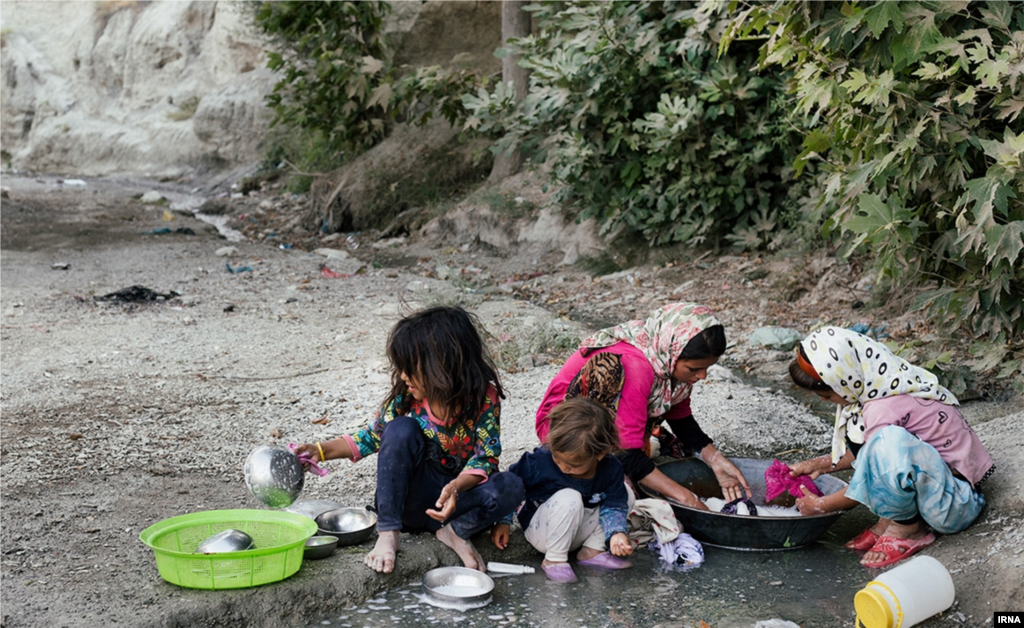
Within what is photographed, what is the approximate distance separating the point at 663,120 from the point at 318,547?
206 inches

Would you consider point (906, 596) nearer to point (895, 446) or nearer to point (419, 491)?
point (895, 446)

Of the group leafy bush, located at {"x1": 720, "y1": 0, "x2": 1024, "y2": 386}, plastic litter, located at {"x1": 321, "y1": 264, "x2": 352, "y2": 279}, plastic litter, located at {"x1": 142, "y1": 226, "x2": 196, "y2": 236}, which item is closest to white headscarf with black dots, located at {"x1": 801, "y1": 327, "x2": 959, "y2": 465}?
leafy bush, located at {"x1": 720, "y1": 0, "x2": 1024, "y2": 386}

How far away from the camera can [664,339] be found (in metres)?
3.13

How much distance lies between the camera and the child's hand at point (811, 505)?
3057 mm

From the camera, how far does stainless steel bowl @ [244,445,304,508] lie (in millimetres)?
2715

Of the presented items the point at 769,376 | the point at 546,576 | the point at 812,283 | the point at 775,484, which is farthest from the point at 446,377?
the point at 812,283

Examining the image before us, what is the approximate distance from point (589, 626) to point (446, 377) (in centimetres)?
83

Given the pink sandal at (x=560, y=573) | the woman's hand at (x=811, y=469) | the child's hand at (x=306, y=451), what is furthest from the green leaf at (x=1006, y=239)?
the child's hand at (x=306, y=451)

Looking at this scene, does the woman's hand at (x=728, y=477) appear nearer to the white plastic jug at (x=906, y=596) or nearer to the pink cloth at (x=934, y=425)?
the pink cloth at (x=934, y=425)

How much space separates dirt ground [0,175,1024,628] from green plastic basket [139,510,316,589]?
44 mm

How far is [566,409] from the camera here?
2.86 meters

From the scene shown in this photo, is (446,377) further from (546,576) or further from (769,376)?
(769,376)

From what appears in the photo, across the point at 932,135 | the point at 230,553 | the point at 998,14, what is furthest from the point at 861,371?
the point at 230,553

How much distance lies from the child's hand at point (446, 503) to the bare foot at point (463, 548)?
19 centimetres
